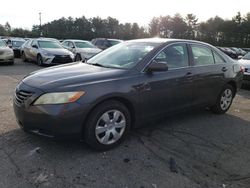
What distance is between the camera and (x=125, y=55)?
15.5ft

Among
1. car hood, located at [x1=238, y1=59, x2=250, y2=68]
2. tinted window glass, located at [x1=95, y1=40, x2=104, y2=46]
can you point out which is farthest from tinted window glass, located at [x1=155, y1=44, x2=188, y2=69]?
tinted window glass, located at [x1=95, y1=40, x2=104, y2=46]

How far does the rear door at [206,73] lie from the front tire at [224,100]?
20cm

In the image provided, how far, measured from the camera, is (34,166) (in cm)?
344

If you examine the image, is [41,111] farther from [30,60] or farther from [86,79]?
[30,60]

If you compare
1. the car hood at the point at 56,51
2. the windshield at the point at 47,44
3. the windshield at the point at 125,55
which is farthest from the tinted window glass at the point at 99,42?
the windshield at the point at 125,55

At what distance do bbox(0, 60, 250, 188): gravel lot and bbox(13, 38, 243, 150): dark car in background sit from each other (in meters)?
0.33

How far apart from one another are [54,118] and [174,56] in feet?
7.90

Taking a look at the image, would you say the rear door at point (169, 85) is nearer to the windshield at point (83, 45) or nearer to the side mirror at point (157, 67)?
the side mirror at point (157, 67)

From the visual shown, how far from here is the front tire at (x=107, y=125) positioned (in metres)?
3.69

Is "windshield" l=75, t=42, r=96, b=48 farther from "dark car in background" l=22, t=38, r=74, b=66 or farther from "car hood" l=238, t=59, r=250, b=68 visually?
"car hood" l=238, t=59, r=250, b=68

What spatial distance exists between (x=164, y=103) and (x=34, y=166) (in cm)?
220

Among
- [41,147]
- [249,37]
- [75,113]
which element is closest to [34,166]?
[41,147]

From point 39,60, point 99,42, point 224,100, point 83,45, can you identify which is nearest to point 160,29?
point 99,42

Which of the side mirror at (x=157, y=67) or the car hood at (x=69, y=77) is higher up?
the side mirror at (x=157, y=67)
